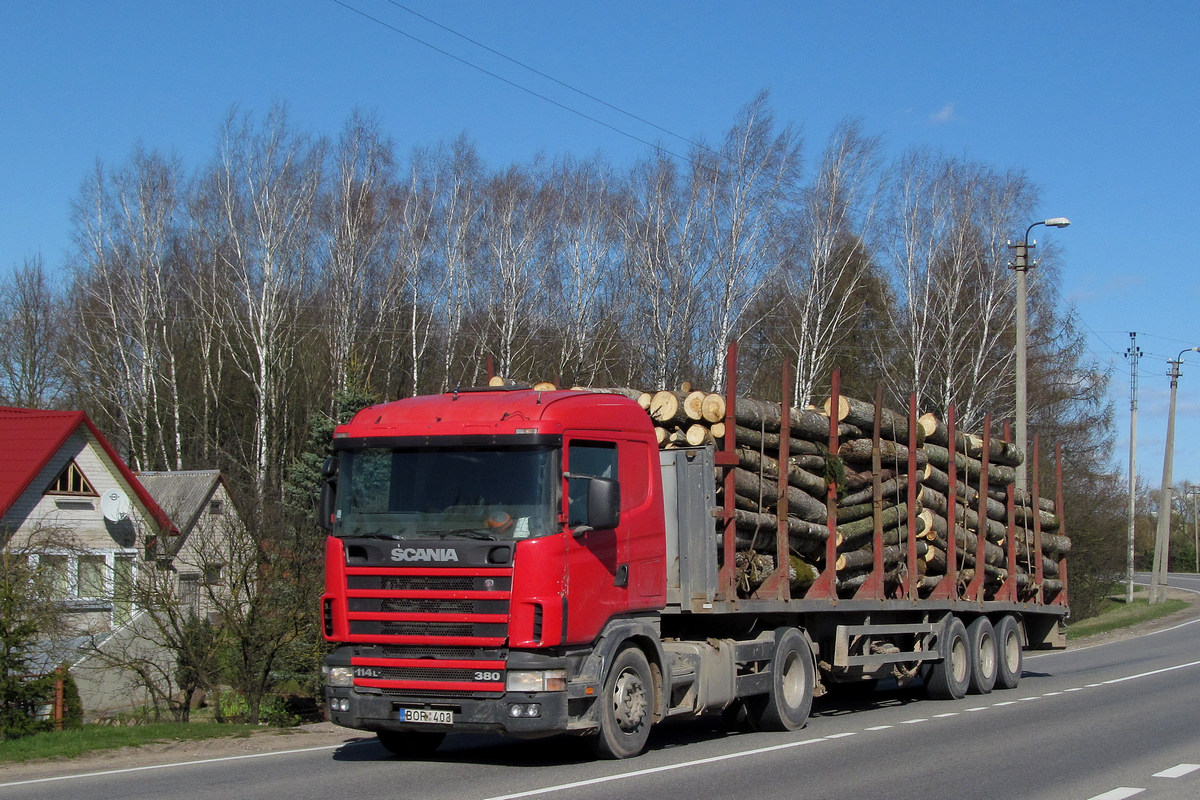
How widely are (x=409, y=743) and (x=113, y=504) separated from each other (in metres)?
18.9

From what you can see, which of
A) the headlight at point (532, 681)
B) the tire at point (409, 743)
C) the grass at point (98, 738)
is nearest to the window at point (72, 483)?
the grass at point (98, 738)

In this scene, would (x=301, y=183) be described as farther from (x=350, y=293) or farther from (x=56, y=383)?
(x=56, y=383)

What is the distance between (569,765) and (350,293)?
28.7 metres

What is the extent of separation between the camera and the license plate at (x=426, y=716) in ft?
29.9

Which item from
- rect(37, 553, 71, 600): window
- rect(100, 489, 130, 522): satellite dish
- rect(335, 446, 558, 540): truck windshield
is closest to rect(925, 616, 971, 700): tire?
rect(335, 446, 558, 540): truck windshield

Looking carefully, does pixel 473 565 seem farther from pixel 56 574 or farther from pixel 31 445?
pixel 31 445

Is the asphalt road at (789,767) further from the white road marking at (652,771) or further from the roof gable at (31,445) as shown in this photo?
the roof gable at (31,445)

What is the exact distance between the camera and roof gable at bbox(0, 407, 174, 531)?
2553 cm

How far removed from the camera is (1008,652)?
1742cm

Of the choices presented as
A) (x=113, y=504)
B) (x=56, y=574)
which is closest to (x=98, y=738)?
(x=56, y=574)

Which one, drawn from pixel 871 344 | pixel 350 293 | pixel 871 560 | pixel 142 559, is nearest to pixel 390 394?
pixel 350 293

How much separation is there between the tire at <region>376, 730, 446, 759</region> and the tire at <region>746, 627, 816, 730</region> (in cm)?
339

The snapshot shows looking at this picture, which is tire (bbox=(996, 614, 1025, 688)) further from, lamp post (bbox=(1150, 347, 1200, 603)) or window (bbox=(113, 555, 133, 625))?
lamp post (bbox=(1150, 347, 1200, 603))

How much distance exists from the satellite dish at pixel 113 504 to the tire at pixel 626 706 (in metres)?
19.6
